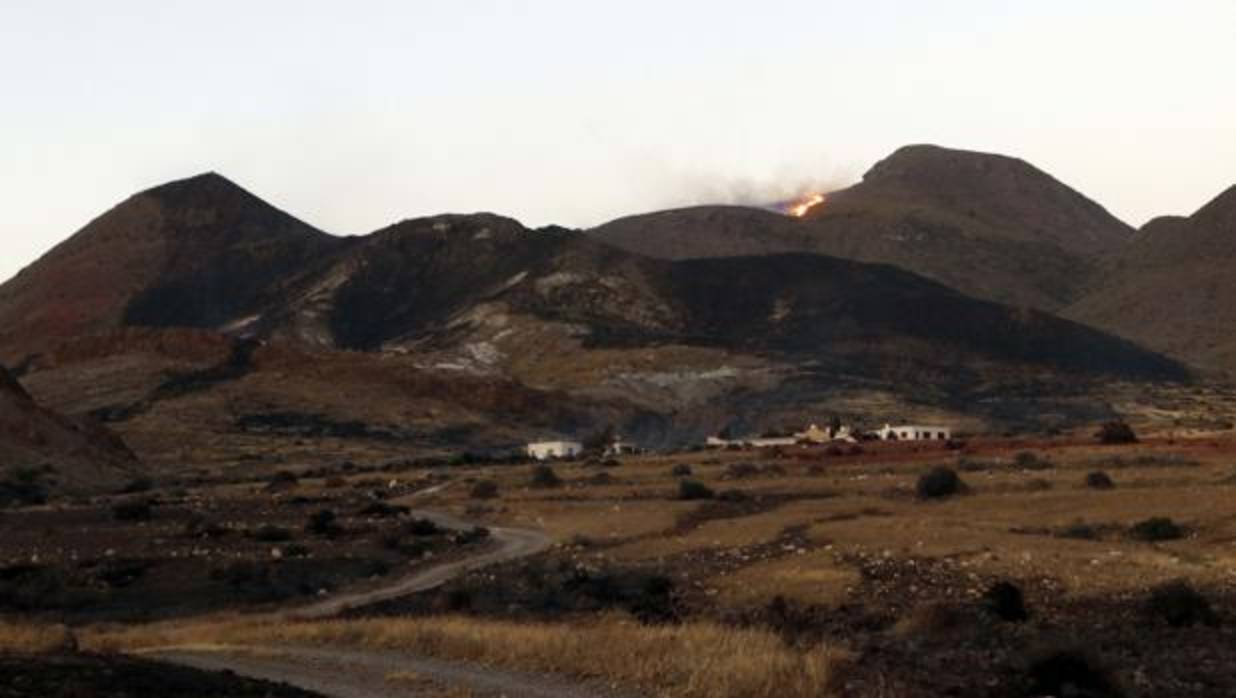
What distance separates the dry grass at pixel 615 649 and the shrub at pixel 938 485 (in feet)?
97.6

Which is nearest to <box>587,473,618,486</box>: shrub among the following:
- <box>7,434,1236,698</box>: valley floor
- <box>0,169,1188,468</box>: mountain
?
<box>7,434,1236,698</box>: valley floor

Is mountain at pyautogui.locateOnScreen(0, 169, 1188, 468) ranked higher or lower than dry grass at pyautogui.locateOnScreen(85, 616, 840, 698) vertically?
higher

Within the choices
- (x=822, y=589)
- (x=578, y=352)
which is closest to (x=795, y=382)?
(x=578, y=352)

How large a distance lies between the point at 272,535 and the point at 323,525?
3412 millimetres

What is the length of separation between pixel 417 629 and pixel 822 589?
498 inches

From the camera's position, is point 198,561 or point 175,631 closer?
point 175,631

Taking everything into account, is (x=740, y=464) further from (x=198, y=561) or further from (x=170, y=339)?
(x=170, y=339)

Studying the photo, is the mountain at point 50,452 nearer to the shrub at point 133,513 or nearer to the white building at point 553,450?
the shrub at point 133,513

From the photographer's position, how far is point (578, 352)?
177 metres

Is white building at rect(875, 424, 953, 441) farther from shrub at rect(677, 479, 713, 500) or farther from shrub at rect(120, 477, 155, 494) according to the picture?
shrub at rect(120, 477, 155, 494)

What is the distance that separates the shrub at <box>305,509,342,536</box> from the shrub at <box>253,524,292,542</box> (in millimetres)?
1268

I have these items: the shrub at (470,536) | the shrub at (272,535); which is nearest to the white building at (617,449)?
the shrub at (470,536)

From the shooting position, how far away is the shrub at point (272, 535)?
51.5m

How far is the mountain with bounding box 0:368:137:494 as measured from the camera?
279 feet
